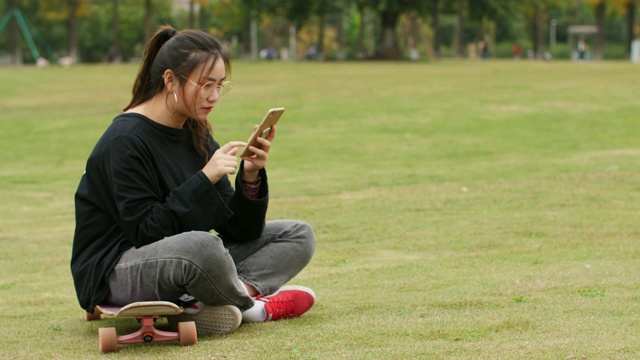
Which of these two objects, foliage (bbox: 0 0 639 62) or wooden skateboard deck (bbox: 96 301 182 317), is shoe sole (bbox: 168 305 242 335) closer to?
wooden skateboard deck (bbox: 96 301 182 317)

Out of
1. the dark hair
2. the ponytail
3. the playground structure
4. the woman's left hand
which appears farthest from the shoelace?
the playground structure

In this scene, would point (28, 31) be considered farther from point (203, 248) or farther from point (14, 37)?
point (203, 248)

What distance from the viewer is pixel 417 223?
9.60 meters

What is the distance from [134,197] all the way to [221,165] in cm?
44

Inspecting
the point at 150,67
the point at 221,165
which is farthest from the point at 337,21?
the point at 221,165

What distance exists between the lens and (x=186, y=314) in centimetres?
516

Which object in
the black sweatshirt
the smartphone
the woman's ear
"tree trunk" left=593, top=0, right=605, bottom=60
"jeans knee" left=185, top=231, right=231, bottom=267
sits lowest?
"tree trunk" left=593, top=0, right=605, bottom=60

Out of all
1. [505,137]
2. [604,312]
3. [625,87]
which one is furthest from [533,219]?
[625,87]

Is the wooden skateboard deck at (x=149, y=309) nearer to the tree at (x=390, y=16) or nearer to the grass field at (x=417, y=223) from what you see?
the grass field at (x=417, y=223)

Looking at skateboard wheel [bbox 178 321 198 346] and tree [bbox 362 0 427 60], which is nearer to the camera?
skateboard wheel [bbox 178 321 198 346]

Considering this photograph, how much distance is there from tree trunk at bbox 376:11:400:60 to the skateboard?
168 feet

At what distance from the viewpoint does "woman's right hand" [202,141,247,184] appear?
15.7ft

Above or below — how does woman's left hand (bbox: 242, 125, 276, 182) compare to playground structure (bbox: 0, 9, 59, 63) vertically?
above

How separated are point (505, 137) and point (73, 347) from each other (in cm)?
1329
